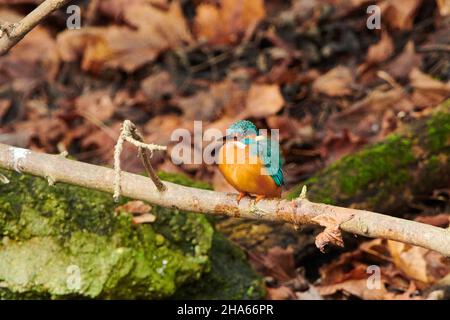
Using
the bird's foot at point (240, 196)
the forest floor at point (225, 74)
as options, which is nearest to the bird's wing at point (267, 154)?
the bird's foot at point (240, 196)

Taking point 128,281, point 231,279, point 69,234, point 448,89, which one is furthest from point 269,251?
point 448,89

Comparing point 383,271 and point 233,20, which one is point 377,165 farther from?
point 233,20

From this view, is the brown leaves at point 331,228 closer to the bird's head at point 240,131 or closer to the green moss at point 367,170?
the bird's head at point 240,131

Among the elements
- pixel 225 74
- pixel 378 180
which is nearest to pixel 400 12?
pixel 225 74

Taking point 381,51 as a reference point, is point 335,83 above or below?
below

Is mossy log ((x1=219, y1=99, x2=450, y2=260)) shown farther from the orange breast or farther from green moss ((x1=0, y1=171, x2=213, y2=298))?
the orange breast

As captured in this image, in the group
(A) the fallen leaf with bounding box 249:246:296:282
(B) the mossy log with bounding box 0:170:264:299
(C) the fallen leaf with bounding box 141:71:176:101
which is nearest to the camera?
(B) the mossy log with bounding box 0:170:264:299

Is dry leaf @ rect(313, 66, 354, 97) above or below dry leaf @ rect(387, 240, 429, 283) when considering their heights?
above

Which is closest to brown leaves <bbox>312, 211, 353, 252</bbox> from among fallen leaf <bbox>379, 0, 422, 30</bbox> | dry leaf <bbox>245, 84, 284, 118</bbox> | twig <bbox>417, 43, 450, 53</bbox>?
dry leaf <bbox>245, 84, 284, 118</bbox>
